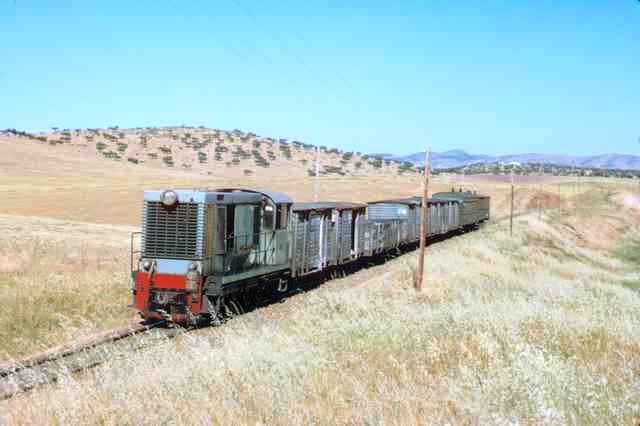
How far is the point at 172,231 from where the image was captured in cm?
1636

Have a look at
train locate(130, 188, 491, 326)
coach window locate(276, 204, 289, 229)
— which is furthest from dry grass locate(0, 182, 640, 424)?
coach window locate(276, 204, 289, 229)

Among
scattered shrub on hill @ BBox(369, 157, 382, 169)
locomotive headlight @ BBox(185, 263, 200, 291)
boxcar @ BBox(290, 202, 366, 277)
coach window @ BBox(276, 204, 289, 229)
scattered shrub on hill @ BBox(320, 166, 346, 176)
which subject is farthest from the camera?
scattered shrub on hill @ BBox(369, 157, 382, 169)

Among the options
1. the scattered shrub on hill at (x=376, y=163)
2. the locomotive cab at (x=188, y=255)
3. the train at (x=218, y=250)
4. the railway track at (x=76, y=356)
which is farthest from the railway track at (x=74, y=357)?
the scattered shrub on hill at (x=376, y=163)

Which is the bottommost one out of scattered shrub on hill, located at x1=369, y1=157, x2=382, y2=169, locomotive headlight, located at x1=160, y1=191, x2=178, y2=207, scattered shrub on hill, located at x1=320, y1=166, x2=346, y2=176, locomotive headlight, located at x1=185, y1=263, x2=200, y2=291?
locomotive headlight, located at x1=185, y1=263, x2=200, y2=291

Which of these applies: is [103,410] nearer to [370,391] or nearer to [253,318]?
[370,391]

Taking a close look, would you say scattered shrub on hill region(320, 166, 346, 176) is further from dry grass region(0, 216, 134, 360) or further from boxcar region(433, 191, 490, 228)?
dry grass region(0, 216, 134, 360)

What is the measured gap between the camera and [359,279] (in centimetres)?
2606

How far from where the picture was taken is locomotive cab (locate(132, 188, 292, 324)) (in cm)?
1583

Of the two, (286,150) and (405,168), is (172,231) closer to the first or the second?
(286,150)

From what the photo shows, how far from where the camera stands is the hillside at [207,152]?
115 m

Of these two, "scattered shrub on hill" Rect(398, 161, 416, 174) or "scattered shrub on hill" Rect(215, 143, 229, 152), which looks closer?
"scattered shrub on hill" Rect(215, 143, 229, 152)

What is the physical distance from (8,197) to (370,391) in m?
58.5

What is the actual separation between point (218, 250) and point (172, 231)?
1234 millimetres

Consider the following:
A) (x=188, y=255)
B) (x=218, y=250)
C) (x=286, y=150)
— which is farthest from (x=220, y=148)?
(x=188, y=255)
